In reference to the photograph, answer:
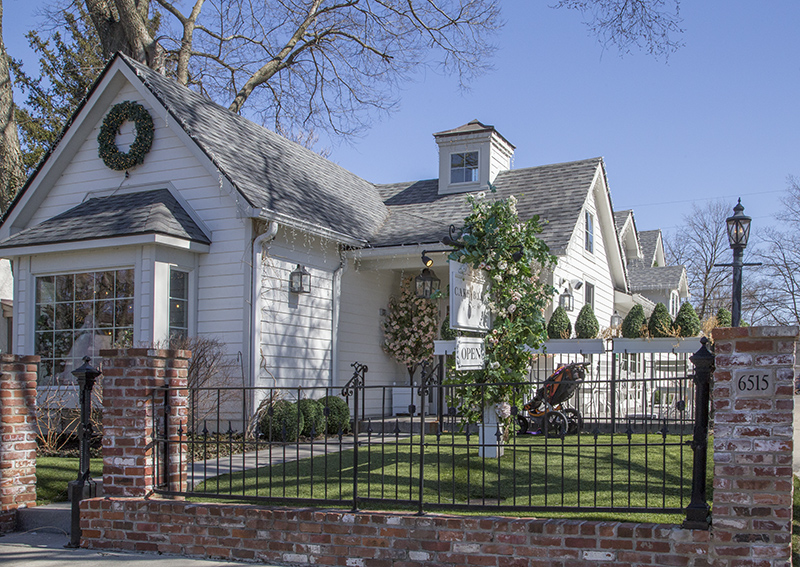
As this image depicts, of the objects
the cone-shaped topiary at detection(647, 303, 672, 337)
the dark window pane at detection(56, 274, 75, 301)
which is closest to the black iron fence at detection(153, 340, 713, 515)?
the dark window pane at detection(56, 274, 75, 301)

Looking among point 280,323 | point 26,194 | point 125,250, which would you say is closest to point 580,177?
point 280,323

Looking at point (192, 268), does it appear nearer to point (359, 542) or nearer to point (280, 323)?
point (280, 323)

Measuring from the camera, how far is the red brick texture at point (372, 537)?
4.61 meters

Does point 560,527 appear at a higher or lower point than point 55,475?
higher

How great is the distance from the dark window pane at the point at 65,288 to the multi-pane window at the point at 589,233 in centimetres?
1084

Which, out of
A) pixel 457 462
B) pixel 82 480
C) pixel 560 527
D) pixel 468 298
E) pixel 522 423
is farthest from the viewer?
pixel 522 423

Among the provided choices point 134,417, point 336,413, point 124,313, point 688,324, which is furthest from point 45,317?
point 688,324

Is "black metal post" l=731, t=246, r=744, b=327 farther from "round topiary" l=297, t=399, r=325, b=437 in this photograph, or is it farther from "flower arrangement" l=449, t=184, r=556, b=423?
"round topiary" l=297, t=399, r=325, b=437

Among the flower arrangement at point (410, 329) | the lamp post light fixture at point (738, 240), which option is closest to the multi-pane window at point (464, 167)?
the flower arrangement at point (410, 329)

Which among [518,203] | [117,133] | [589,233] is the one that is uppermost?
[117,133]

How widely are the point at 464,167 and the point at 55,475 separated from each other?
11893 millimetres

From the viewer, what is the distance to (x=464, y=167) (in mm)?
17391

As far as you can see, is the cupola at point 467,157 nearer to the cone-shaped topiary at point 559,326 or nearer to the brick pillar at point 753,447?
the cone-shaped topiary at point 559,326

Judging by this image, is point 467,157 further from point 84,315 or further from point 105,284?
point 84,315
